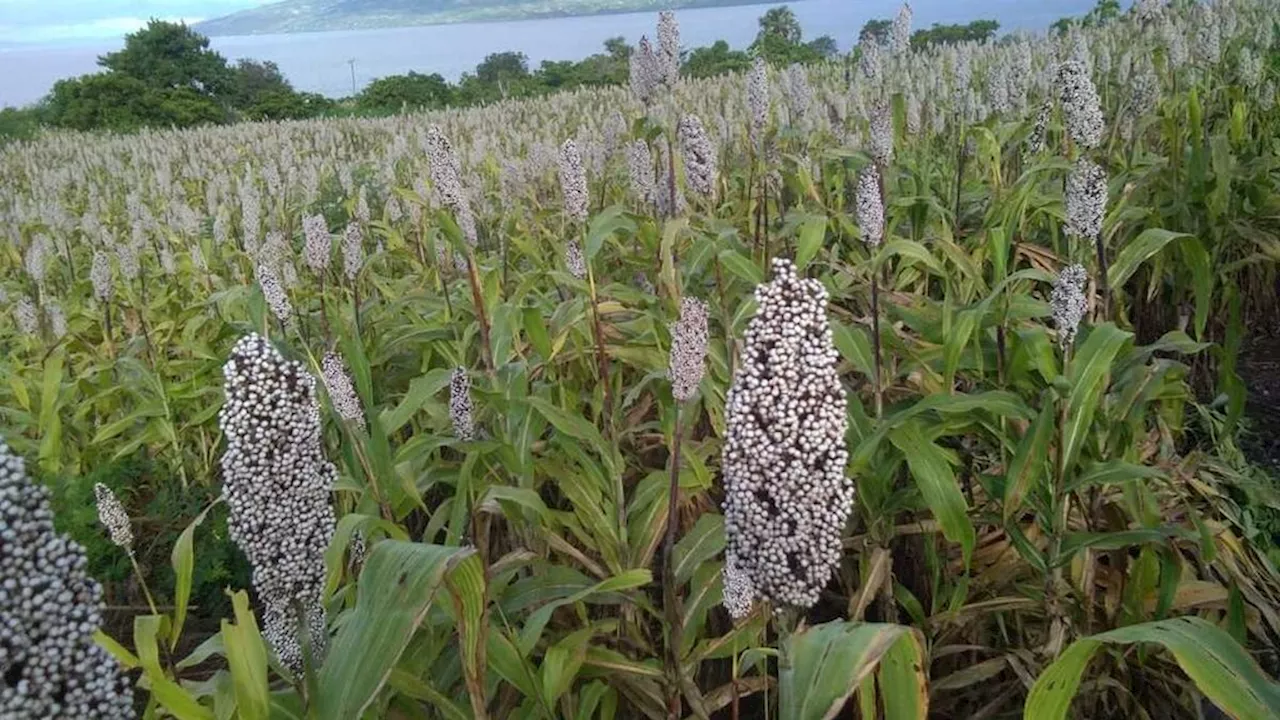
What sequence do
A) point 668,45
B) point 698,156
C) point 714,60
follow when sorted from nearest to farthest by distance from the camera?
1. point 698,156
2. point 668,45
3. point 714,60

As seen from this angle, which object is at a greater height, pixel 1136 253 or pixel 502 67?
pixel 502 67

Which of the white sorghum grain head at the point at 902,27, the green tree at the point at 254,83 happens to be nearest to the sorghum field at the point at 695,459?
the white sorghum grain head at the point at 902,27

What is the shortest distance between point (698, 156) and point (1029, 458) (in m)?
1.48

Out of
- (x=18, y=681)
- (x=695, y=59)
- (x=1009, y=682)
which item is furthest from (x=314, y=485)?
(x=695, y=59)

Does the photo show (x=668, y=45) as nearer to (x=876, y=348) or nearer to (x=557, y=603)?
(x=876, y=348)

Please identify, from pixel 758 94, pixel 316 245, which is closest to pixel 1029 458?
pixel 758 94

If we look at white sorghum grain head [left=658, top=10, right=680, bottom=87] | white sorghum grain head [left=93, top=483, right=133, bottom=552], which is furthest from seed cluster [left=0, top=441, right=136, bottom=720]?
white sorghum grain head [left=658, top=10, right=680, bottom=87]

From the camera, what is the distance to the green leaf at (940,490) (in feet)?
7.11

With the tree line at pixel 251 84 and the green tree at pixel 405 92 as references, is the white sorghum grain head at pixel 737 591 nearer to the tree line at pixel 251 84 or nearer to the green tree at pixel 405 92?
the tree line at pixel 251 84

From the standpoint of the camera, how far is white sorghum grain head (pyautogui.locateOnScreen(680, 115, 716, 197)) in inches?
124

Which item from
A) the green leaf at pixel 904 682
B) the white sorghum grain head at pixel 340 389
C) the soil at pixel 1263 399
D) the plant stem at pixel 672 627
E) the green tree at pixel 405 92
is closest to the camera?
the green leaf at pixel 904 682

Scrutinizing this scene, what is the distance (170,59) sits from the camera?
2797 centimetres

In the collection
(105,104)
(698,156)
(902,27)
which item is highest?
(105,104)

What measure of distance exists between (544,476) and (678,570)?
2.45 ft
